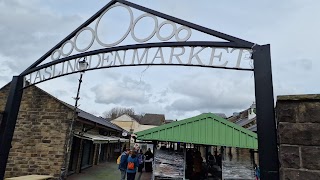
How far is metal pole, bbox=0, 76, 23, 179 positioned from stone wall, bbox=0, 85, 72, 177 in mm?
6480

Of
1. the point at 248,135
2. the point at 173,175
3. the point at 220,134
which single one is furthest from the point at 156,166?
the point at 248,135

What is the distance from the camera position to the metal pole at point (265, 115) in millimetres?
2391

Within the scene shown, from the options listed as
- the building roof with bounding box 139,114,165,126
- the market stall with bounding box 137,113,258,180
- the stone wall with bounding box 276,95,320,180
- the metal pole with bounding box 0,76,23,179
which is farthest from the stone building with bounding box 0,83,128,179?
the building roof with bounding box 139,114,165,126

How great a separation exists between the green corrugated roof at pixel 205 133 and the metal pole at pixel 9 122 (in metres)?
5.32

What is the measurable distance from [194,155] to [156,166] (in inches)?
124

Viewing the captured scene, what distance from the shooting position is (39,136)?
1084cm

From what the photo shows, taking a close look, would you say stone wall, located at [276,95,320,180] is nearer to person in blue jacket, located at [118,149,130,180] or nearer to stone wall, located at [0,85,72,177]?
person in blue jacket, located at [118,149,130,180]

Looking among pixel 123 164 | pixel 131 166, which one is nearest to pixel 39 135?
pixel 123 164

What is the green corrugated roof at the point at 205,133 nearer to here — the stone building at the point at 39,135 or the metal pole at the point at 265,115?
the stone building at the point at 39,135

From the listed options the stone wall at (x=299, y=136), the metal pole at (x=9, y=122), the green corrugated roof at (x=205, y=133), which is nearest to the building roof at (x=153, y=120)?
the green corrugated roof at (x=205, y=133)

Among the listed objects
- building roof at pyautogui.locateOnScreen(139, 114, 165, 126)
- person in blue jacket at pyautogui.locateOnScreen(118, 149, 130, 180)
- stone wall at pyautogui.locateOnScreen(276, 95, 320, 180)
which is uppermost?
building roof at pyautogui.locateOnScreen(139, 114, 165, 126)

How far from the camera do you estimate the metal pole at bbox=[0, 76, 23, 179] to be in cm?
432

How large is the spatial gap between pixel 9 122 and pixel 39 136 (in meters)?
7.05

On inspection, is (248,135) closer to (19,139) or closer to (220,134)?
(220,134)
